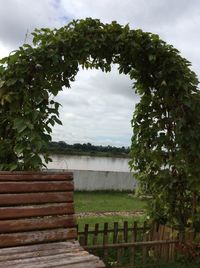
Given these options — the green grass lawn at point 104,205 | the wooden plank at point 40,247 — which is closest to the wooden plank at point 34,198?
the wooden plank at point 40,247

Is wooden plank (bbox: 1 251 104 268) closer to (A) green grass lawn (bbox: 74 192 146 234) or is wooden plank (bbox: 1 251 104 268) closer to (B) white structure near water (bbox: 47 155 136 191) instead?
(A) green grass lawn (bbox: 74 192 146 234)

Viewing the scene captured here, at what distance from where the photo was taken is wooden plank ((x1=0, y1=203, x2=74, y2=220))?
4270 millimetres

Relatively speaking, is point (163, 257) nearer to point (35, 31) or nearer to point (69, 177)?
point (69, 177)

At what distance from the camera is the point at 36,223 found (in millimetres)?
4395

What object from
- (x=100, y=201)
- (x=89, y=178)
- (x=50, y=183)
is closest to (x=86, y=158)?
(x=89, y=178)

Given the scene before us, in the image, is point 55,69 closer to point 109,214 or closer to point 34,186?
point 34,186

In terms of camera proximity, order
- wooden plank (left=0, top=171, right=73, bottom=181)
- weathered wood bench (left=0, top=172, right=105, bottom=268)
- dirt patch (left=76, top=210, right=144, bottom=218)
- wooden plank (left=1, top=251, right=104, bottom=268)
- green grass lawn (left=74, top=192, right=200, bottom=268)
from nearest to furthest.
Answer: wooden plank (left=1, top=251, right=104, bottom=268), weathered wood bench (left=0, top=172, right=105, bottom=268), wooden plank (left=0, top=171, right=73, bottom=181), green grass lawn (left=74, top=192, right=200, bottom=268), dirt patch (left=76, top=210, right=144, bottom=218)

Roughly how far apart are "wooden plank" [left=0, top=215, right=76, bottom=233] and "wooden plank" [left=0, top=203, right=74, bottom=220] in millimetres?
43

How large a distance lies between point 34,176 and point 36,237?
62cm

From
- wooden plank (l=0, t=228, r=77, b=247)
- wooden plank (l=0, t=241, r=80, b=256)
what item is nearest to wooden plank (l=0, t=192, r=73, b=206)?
wooden plank (l=0, t=228, r=77, b=247)

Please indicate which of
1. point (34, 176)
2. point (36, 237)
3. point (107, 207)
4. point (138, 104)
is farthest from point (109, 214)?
point (36, 237)

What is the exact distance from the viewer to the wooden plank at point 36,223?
422 cm

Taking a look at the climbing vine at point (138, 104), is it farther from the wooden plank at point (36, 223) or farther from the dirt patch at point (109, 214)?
the dirt patch at point (109, 214)

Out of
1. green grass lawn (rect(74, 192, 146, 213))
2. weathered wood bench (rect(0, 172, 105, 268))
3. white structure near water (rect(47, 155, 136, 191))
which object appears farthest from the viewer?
white structure near water (rect(47, 155, 136, 191))
